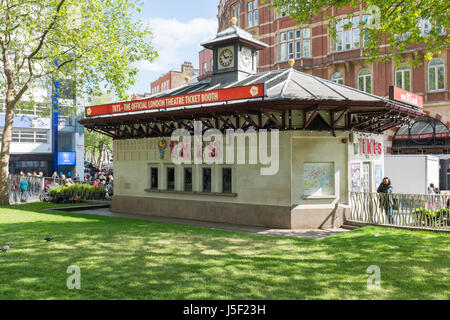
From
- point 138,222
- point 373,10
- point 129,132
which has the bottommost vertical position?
point 138,222

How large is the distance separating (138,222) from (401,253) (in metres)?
10.0

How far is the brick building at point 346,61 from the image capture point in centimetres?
2970

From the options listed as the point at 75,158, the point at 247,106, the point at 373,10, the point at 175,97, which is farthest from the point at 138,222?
the point at 75,158

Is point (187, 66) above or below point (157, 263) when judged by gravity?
above

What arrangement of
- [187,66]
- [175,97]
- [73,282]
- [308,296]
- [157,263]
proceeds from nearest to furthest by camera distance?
[308,296] → [73,282] → [157,263] → [175,97] → [187,66]

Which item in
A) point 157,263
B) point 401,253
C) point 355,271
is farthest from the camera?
point 401,253

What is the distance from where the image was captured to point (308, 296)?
638cm

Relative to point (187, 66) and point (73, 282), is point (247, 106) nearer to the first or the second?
point (73, 282)

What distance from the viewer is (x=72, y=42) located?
2114 cm

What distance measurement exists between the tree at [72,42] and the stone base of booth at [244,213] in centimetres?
800

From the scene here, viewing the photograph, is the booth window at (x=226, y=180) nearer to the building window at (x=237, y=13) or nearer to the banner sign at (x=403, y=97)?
the banner sign at (x=403, y=97)

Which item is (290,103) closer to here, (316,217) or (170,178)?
(316,217)

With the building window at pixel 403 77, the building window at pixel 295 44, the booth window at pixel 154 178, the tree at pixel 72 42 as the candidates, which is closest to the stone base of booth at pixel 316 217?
the booth window at pixel 154 178

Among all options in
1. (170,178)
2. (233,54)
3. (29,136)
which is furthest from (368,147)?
(29,136)
